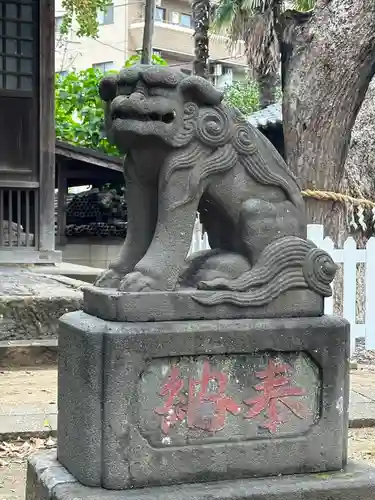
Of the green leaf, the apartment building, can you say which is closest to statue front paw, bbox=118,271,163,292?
the green leaf

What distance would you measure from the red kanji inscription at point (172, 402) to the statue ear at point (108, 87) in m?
1.15

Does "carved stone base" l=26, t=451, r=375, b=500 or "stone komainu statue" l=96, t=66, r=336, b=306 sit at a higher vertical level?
"stone komainu statue" l=96, t=66, r=336, b=306

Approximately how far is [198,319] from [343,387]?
2.28ft

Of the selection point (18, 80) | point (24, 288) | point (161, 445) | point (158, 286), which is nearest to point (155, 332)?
point (158, 286)

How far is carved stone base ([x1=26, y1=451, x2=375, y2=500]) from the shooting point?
273cm

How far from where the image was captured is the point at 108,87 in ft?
10.2

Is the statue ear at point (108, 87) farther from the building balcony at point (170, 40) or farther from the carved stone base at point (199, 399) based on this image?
the building balcony at point (170, 40)

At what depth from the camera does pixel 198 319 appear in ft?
9.55

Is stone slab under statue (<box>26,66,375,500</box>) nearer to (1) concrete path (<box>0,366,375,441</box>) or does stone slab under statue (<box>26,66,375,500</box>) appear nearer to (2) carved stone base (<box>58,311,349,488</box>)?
(2) carved stone base (<box>58,311,349,488</box>)

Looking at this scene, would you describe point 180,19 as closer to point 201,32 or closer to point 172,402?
point 201,32

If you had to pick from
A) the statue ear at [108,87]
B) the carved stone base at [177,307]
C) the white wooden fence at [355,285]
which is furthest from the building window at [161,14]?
the carved stone base at [177,307]

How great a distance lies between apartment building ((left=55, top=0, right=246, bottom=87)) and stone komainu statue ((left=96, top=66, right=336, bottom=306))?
28560 mm

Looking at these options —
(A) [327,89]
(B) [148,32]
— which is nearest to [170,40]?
(B) [148,32]

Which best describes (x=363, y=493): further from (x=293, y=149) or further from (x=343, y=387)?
(x=293, y=149)
